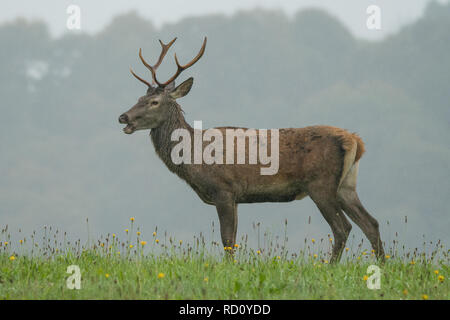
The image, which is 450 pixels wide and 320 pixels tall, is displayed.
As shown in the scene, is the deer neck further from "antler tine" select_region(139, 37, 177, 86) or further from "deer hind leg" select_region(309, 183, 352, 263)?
"deer hind leg" select_region(309, 183, 352, 263)

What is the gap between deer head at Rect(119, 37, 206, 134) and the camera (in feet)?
28.3

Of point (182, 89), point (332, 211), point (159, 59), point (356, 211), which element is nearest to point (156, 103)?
point (182, 89)

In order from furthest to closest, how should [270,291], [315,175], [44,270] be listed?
[315,175] < [44,270] < [270,291]

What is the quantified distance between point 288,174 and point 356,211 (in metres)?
1.20

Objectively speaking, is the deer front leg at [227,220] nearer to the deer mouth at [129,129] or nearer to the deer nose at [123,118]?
the deer mouth at [129,129]

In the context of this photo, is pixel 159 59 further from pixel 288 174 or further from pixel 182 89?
→ pixel 288 174

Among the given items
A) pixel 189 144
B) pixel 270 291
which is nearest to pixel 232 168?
pixel 189 144

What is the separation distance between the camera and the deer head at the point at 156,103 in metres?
8.63

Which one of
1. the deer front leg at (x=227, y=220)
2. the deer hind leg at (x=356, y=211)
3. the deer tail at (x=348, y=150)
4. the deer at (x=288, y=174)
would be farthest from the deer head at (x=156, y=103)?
the deer hind leg at (x=356, y=211)

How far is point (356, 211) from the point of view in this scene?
8.60 m
